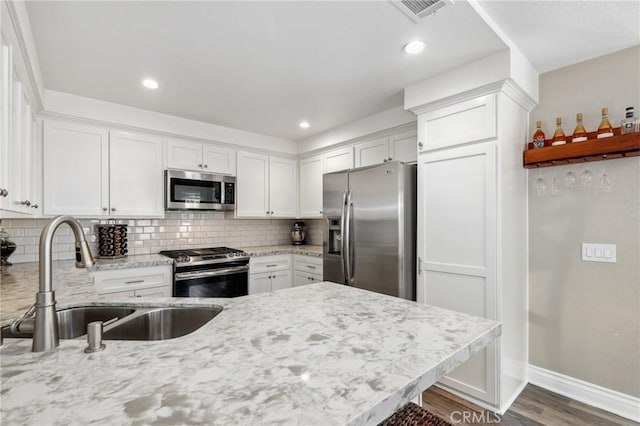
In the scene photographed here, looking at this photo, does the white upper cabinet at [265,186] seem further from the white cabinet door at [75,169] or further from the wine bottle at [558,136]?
the wine bottle at [558,136]

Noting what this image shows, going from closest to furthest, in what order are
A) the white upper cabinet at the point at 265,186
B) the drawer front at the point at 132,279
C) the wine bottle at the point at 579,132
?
the wine bottle at the point at 579,132 < the drawer front at the point at 132,279 < the white upper cabinet at the point at 265,186

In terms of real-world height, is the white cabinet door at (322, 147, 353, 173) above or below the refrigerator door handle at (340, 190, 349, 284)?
above

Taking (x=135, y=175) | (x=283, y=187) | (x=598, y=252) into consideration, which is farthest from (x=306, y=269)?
(x=598, y=252)

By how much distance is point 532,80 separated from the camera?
2334mm

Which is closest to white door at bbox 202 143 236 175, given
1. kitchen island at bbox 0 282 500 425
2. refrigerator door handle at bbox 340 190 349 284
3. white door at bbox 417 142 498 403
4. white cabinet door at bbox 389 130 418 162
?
refrigerator door handle at bbox 340 190 349 284

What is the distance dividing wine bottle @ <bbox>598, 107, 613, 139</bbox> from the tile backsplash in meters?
3.10

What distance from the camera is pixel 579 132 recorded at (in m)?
2.14

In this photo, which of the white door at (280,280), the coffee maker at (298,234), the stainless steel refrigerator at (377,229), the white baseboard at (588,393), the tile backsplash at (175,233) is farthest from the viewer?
the coffee maker at (298,234)

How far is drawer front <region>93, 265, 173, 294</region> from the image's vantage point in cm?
260

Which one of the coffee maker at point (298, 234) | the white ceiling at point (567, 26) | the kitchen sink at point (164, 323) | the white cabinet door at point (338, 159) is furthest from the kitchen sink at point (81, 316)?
the coffee maker at point (298, 234)

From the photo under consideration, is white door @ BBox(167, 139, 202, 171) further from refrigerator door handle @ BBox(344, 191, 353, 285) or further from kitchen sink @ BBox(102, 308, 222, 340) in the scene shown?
kitchen sink @ BBox(102, 308, 222, 340)

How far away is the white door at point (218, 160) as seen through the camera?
3.52 m

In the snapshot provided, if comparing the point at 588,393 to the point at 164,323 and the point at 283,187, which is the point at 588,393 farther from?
the point at 283,187

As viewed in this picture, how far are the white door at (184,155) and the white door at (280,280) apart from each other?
4.97ft
